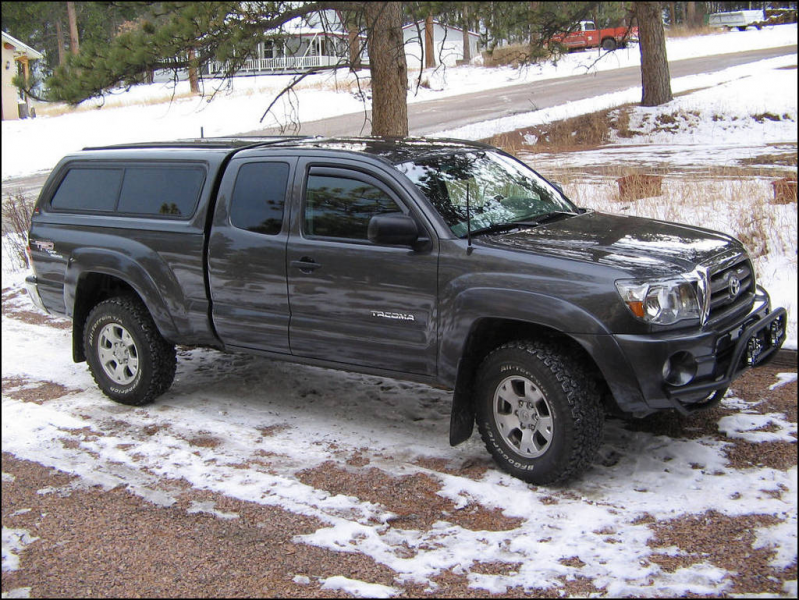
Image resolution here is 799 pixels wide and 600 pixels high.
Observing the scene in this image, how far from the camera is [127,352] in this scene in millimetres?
6668

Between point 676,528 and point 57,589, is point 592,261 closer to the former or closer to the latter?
point 676,528

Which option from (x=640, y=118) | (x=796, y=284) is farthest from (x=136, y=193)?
(x=640, y=118)

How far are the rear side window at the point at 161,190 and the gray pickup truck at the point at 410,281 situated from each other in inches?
0.7

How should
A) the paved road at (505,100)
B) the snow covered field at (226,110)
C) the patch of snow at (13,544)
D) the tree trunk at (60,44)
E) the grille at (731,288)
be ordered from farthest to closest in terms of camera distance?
the snow covered field at (226,110)
the paved road at (505,100)
the tree trunk at (60,44)
the grille at (731,288)
the patch of snow at (13,544)

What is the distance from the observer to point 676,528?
4.32 metres

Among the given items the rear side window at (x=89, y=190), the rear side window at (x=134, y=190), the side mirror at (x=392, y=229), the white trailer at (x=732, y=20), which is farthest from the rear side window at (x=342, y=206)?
the white trailer at (x=732, y=20)

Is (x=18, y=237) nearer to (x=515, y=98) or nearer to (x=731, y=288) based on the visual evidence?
(x=731, y=288)

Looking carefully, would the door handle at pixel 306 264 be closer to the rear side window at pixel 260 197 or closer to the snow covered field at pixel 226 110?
the rear side window at pixel 260 197

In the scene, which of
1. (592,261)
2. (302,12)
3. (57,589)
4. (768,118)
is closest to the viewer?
(57,589)

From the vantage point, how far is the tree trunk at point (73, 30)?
8698 mm

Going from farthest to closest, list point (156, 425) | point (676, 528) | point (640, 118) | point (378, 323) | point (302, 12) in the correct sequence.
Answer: point (640, 118) → point (302, 12) → point (156, 425) → point (378, 323) → point (676, 528)

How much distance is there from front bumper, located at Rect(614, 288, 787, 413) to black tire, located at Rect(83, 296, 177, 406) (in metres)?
3.61

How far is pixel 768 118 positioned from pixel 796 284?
1183cm

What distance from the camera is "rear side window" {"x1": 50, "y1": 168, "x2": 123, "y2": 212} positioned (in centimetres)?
672
